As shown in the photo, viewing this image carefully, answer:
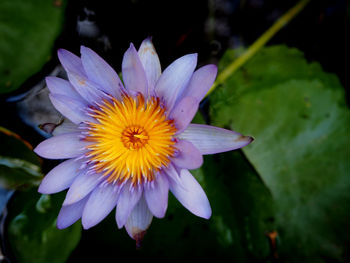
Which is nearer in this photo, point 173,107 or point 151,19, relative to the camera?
point 173,107

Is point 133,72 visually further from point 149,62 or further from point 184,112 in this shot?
point 184,112

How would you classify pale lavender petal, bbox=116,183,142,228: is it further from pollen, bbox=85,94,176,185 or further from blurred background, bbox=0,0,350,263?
blurred background, bbox=0,0,350,263

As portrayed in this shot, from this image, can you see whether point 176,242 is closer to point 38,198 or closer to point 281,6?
point 38,198

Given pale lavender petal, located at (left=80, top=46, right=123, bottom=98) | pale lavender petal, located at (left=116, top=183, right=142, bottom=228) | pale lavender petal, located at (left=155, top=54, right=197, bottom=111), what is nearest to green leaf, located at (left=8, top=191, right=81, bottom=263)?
pale lavender petal, located at (left=116, top=183, right=142, bottom=228)

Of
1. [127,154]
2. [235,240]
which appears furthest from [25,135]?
[235,240]

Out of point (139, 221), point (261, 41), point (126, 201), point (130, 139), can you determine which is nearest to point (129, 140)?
point (130, 139)

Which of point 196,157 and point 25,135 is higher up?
point 196,157

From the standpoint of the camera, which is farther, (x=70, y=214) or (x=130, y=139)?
(x=130, y=139)

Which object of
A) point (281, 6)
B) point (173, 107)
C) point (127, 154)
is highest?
point (281, 6)
